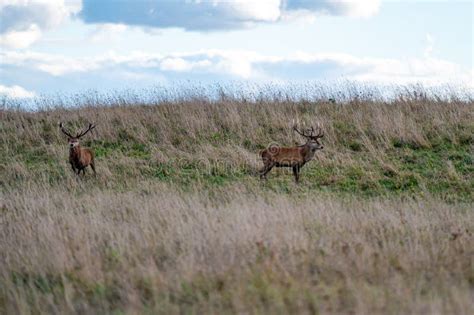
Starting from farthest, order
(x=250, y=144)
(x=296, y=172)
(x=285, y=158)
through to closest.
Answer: (x=250, y=144) < (x=285, y=158) < (x=296, y=172)

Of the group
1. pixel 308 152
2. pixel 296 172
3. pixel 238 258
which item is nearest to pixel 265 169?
pixel 296 172

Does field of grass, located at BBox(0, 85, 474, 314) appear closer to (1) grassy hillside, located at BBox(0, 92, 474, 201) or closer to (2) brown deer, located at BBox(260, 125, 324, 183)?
(1) grassy hillside, located at BBox(0, 92, 474, 201)

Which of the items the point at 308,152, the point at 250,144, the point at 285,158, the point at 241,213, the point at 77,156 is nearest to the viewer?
the point at 241,213

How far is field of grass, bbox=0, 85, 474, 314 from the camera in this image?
270 inches

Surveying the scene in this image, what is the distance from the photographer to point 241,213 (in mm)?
9547

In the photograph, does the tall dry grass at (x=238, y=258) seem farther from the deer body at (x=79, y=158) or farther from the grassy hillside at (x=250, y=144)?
the deer body at (x=79, y=158)

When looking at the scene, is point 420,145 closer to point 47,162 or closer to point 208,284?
point 47,162

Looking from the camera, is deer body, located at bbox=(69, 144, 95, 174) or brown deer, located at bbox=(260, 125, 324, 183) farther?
deer body, located at bbox=(69, 144, 95, 174)

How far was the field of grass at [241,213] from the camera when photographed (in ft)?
22.5

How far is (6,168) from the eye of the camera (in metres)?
16.1

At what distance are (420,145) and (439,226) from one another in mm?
7222

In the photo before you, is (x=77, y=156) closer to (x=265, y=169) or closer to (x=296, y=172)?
(x=265, y=169)

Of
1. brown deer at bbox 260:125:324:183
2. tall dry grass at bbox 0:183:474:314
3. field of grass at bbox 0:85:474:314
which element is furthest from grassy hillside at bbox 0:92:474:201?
tall dry grass at bbox 0:183:474:314

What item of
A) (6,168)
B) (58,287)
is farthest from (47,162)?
(58,287)
